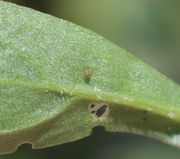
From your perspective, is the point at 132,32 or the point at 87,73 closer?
the point at 87,73

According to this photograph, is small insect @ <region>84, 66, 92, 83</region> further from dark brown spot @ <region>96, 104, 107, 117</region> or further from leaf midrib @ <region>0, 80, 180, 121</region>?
dark brown spot @ <region>96, 104, 107, 117</region>

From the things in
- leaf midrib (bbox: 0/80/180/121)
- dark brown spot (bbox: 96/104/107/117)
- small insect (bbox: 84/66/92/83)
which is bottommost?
dark brown spot (bbox: 96/104/107/117)

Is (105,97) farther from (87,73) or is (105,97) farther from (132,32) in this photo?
(132,32)

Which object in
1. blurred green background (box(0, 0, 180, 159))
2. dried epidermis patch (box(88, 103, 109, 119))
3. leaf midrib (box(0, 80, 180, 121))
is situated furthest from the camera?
blurred green background (box(0, 0, 180, 159))

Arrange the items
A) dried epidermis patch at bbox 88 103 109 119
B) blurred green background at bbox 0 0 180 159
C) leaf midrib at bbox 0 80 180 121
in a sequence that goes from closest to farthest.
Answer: leaf midrib at bbox 0 80 180 121, dried epidermis patch at bbox 88 103 109 119, blurred green background at bbox 0 0 180 159

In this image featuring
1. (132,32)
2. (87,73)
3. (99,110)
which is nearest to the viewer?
(87,73)

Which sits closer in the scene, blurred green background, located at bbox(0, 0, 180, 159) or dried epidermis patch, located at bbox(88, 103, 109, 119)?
dried epidermis patch, located at bbox(88, 103, 109, 119)

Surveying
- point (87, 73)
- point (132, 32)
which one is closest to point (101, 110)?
point (87, 73)

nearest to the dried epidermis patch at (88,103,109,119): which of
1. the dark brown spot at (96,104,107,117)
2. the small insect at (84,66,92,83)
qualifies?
the dark brown spot at (96,104,107,117)
